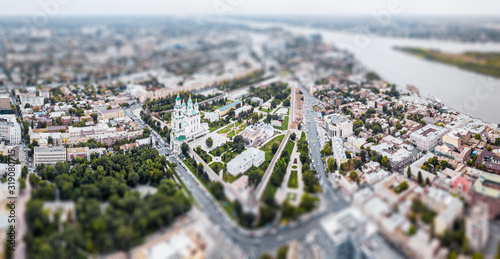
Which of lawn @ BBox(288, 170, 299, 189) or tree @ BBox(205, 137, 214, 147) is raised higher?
tree @ BBox(205, 137, 214, 147)

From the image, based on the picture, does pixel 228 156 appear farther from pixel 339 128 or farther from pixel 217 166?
pixel 339 128

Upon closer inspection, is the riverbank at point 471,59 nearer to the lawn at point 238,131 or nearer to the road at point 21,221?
the lawn at point 238,131

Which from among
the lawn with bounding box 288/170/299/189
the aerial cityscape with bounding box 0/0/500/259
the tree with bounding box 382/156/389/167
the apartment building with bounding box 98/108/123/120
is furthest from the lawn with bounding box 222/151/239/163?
the apartment building with bounding box 98/108/123/120

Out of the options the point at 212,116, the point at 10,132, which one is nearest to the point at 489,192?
the point at 212,116

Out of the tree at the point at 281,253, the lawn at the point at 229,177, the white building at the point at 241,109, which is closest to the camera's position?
the tree at the point at 281,253

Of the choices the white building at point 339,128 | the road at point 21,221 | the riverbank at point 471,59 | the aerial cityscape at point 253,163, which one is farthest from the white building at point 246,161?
the riverbank at point 471,59

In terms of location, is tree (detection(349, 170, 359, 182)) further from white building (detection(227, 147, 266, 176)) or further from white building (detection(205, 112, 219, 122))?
white building (detection(205, 112, 219, 122))
